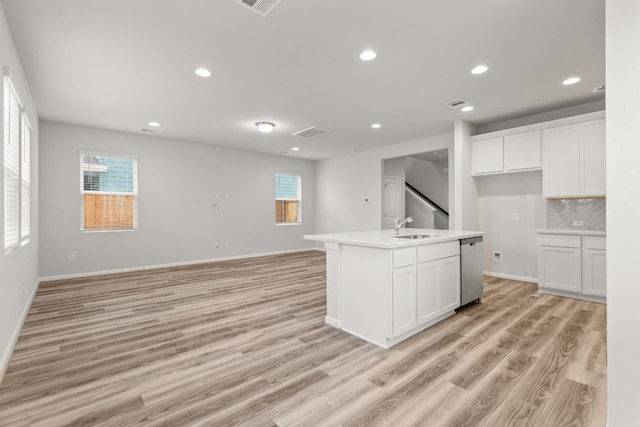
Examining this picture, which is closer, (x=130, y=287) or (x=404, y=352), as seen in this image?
(x=404, y=352)

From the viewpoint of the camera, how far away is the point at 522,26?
2.53 meters

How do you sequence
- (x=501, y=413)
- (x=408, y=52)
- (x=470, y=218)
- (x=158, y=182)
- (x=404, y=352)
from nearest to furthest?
(x=501, y=413) → (x=404, y=352) → (x=408, y=52) → (x=470, y=218) → (x=158, y=182)

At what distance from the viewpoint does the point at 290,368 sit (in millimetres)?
2264

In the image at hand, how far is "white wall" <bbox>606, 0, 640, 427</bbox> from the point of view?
1.39 meters

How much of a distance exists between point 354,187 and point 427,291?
17.3 feet

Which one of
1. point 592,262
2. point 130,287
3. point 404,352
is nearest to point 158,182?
point 130,287

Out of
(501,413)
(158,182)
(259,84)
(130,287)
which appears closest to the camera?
(501,413)

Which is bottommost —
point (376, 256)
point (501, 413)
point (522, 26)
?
point (501, 413)

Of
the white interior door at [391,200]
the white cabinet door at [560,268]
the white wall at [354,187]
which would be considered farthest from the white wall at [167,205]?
the white cabinet door at [560,268]

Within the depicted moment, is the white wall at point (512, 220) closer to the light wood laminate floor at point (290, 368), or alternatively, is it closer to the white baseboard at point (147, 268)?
the light wood laminate floor at point (290, 368)

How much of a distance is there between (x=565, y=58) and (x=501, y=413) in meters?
3.39

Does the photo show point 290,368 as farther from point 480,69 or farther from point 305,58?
point 480,69

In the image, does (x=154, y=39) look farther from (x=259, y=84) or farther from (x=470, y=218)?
(x=470, y=218)

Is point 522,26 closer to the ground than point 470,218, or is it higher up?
higher up
